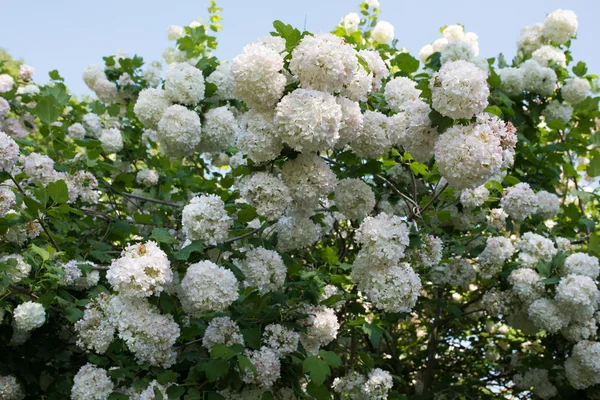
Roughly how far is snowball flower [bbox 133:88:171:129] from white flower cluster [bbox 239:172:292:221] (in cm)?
135

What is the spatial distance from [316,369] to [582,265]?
7.64 ft

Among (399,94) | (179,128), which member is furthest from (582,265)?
(179,128)

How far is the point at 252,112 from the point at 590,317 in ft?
9.35

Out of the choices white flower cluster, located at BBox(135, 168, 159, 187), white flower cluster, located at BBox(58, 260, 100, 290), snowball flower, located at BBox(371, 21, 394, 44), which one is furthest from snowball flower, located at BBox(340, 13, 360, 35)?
white flower cluster, located at BBox(58, 260, 100, 290)

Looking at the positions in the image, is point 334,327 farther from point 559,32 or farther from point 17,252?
point 559,32

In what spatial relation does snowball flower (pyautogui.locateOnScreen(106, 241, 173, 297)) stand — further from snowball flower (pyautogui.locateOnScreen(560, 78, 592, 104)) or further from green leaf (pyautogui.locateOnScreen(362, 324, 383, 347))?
snowball flower (pyautogui.locateOnScreen(560, 78, 592, 104))

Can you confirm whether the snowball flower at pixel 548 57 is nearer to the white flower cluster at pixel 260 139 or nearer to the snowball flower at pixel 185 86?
the snowball flower at pixel 185 86

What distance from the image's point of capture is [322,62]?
2375mm

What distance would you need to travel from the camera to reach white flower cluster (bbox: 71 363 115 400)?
2762mm

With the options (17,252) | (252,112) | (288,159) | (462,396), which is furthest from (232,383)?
(462,396)

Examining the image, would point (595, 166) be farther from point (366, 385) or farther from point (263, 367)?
point (263, 367)

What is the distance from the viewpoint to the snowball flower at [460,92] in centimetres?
239

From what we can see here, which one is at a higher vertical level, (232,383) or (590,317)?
(590,317)

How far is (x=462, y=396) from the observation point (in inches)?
179
